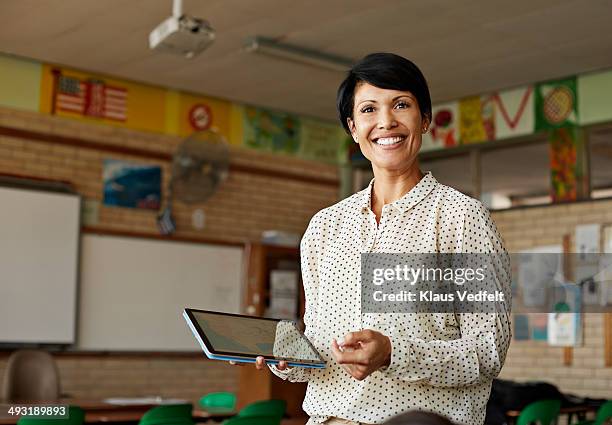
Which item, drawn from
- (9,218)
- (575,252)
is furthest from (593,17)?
(9,218)

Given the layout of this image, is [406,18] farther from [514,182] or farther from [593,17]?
[514,182]

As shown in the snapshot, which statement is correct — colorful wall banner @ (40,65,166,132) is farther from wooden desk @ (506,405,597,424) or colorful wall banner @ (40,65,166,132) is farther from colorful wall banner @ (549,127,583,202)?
Result: wooden desk @ (506,405,597,424)

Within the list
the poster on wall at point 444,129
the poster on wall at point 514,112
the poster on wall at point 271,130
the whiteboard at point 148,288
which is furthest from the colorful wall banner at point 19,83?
the poster on wall at point 514,112

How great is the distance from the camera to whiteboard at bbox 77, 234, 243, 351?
8180 mm

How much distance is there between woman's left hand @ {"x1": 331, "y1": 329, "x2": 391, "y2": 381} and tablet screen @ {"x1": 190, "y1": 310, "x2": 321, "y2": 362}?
0.62 feet

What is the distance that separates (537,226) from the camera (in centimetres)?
832

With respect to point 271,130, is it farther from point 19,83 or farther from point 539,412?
point 539,412

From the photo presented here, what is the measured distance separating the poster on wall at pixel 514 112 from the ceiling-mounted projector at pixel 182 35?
153 inches

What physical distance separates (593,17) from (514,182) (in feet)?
7.86

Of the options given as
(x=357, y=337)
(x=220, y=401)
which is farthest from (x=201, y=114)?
(x=357, y=337)

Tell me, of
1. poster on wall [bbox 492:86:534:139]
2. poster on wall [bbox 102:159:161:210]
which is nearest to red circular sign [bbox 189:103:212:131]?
poster on wall [bbox 102:159:161:210]

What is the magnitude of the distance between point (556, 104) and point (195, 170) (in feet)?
11.4

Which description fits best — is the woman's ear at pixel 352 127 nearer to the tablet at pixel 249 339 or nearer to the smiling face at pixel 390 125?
the smiling face at pixel 390 125

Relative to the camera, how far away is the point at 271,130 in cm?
961
